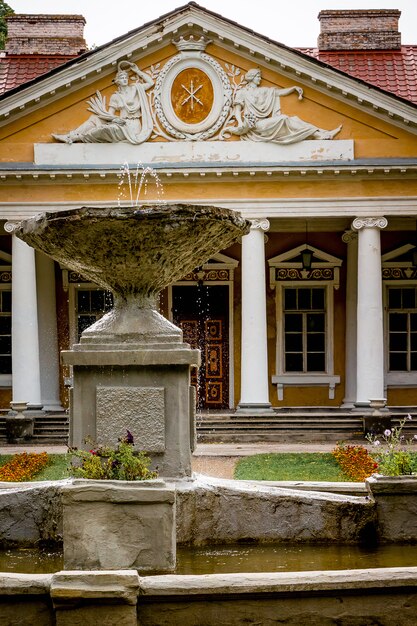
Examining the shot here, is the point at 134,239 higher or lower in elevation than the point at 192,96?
lower

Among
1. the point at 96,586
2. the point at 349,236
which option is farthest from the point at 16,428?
the point at 96,586

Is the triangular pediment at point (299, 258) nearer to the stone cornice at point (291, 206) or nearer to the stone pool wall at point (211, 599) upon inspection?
the stone cornice at point (291, 206)

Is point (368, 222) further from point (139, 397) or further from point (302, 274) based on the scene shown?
point (139, 397)

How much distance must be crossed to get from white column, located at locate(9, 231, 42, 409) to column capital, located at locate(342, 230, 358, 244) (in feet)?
23.0

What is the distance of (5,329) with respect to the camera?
24922 millimetres

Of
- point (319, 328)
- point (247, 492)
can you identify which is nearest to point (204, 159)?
point (319, 328)

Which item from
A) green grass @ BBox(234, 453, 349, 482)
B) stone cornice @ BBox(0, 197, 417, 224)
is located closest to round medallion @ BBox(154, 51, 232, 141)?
stone cornice @ BBox(0, 197, 417, 224)

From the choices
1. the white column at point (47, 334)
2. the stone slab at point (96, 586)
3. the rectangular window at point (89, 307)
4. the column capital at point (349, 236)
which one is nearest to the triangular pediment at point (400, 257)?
the column capital at point (349, 236)

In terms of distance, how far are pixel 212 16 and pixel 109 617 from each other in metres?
17.8

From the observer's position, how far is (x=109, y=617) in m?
5.49

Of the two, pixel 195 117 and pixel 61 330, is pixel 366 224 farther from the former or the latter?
pixel 61 330

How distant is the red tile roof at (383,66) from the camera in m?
25.4

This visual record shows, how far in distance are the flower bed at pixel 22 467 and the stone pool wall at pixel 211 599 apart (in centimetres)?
868

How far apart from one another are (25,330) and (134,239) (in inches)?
587
